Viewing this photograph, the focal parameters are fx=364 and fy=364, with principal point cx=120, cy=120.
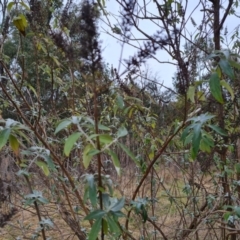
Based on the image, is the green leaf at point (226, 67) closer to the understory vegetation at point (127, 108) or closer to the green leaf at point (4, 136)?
the understory vegetation at point (127, 108)

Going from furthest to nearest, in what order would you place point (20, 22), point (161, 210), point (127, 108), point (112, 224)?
point (161, 210)
point (127, 108)
point (20, 22)
point (112, 224)

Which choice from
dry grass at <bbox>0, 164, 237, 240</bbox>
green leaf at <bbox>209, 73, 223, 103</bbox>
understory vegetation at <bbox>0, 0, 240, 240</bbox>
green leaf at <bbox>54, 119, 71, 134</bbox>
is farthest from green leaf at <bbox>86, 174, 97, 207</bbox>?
dry grass at <bbox>0, 164, 237, 240</bbox>

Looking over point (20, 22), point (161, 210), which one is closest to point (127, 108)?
point (20, 22)

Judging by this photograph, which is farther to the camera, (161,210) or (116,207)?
(161,210)

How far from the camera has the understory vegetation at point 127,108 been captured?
897mm


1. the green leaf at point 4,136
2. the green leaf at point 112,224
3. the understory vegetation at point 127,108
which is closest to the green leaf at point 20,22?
the understory vegetation at point 127,108

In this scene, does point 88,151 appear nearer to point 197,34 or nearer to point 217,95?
point 217,95

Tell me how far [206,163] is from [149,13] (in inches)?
32.7

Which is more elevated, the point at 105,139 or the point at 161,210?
the point at 105,139

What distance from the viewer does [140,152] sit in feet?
6.94

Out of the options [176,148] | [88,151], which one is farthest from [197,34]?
[88,151]

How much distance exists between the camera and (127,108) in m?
1.32

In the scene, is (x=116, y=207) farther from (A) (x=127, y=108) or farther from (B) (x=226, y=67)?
(A) (x=127, y=108)

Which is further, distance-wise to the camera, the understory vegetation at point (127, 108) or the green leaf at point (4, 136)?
the understory vegetation at point (127, 108)
